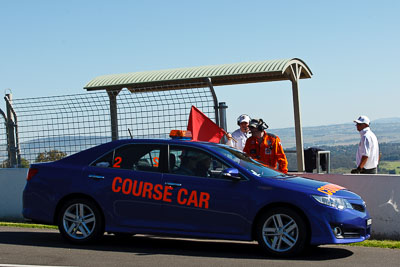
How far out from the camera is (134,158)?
9.03 metres

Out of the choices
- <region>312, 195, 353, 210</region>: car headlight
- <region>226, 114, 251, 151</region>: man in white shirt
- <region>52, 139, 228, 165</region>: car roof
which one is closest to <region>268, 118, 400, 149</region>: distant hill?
<region>226, 114, 251, 151</region>: man in white shirt

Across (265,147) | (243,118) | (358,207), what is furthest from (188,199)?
(243,118)

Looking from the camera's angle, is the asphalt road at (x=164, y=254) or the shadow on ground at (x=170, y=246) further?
the shadow on ground at (x=170, y=246)

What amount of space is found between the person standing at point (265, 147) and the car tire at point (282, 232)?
2.44 m

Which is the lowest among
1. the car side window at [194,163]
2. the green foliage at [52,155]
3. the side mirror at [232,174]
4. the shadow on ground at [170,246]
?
the shadow on ground at [170,246]

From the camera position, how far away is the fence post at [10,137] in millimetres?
13609

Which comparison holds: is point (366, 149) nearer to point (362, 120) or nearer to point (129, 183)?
point (362, 120)

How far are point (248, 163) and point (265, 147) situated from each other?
5.99 ft

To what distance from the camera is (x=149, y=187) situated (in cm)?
868

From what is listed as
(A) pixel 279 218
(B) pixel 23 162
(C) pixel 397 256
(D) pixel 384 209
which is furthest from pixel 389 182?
(B) pixel 23 162

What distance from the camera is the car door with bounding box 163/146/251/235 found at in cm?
824

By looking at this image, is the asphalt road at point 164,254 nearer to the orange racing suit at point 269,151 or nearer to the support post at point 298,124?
the orange racing suit at point 269,151

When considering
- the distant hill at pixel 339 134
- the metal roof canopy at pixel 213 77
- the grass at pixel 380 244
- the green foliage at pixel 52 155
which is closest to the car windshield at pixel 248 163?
the grass at pixel 380 244

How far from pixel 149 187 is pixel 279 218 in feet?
5.85
